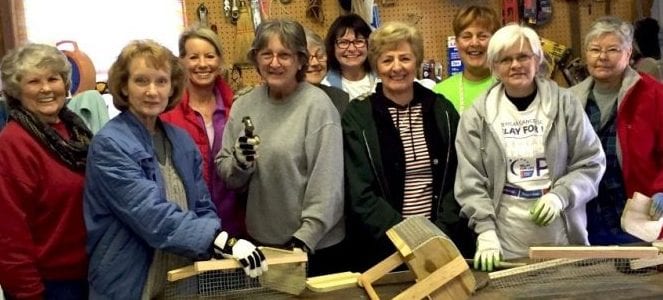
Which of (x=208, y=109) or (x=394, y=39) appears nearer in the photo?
(x=394, y=39)

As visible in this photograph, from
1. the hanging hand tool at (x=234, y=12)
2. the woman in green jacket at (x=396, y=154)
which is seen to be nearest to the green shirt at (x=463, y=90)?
the woman in green jacket at (x=396, y=154)

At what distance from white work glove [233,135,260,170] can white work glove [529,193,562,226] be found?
0.75 meters

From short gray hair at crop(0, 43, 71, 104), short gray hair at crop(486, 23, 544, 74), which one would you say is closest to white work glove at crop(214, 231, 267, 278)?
short gray hair at crop(0, 43, 71, 104)

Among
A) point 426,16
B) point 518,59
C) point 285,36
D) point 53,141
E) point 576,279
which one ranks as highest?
point 426,16

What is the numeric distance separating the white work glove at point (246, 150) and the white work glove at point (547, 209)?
0.75m

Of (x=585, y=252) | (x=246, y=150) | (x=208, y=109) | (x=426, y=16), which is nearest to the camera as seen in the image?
(x=585, y=252)

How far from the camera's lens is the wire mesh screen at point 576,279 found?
5.27 ft

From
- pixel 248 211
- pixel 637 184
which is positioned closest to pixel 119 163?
pixel 248 211

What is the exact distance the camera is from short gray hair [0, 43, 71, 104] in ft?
5.96

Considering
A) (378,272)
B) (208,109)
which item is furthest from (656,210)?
(208,109)

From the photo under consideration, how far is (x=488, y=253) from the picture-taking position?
1.77 metres

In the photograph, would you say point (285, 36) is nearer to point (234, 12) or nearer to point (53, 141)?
point (53, 141)

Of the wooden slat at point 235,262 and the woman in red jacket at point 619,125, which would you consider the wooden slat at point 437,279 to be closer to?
the wooden slat at point 235,262

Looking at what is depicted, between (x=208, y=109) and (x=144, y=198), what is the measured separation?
0.82m
